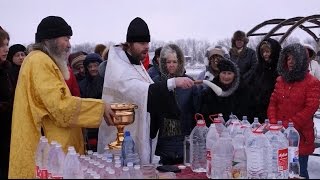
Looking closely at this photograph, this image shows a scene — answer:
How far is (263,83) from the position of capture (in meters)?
4.96

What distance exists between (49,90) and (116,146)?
0.66 metres

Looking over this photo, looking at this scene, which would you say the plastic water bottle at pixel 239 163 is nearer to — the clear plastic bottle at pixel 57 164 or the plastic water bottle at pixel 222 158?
the plastic water bottle at pixel 222 158

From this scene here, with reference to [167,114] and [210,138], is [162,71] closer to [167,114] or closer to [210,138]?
[167,114]

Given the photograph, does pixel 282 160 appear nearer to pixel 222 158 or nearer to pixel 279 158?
pixel 279 158

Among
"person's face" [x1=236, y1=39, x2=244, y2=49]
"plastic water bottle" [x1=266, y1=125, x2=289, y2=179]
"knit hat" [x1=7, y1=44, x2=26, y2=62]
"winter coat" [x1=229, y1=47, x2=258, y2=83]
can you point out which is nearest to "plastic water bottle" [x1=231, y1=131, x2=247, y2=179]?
"plastic water bottle" [x1=266, y1=125, x2=289, y2=179]

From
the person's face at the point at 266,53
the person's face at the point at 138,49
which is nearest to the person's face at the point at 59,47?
the person's face at the point at 138,49

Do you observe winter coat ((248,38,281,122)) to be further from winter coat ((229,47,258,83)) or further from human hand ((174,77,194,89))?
human hand ((174,77,194,89))

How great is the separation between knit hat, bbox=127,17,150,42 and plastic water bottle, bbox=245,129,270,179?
52.7 inches

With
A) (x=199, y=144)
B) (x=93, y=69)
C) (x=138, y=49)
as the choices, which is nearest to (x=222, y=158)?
(x=199, y=144)

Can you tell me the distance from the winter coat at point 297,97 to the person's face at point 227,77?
0.52 meters

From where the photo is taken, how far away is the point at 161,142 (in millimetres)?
3889

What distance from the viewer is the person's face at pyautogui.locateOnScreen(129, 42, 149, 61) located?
11.9 ft

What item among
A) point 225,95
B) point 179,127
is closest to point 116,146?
point 179,127

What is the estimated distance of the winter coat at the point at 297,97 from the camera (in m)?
4.41
